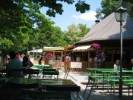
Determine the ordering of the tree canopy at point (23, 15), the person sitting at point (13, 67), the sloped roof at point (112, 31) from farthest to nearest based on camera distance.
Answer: the sloped roof at point (112, 31)
the person sitting at point (13, 67)
the tree canopy at point (23, 15)

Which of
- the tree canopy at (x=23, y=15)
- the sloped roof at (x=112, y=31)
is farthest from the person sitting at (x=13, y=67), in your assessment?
the sloped roof at (x=112, y=31)

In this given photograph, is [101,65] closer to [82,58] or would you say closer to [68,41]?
[82,58]

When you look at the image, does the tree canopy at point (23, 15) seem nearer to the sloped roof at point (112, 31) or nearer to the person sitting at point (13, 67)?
the person sitting at point (13, 67)

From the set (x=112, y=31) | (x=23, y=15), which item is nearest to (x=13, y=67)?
(x=23, y=15)

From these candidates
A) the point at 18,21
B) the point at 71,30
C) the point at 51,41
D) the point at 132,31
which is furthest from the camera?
the point at 71,30

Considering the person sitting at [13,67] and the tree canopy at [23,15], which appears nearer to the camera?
the tree canopy at [23,15]

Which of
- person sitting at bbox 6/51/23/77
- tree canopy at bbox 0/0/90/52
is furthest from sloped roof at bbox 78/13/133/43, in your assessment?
person sitting at bbox 6/51/23/77

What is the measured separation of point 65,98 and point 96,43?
33824mm

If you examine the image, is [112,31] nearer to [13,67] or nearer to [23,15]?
[23,15]

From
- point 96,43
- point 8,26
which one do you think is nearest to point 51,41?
point 96,43

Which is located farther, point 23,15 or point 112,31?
point 112,31

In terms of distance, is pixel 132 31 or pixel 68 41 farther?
pixel 68 41

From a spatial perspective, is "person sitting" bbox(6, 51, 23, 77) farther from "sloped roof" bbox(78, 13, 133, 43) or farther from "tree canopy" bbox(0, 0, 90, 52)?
"sloped roof" bbox(78, 13, 133, 43)

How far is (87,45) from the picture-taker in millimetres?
45062
